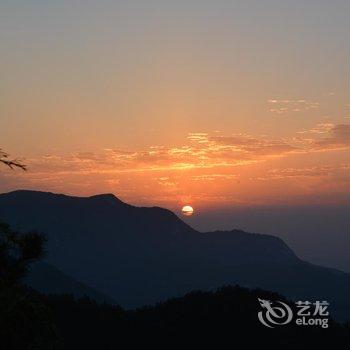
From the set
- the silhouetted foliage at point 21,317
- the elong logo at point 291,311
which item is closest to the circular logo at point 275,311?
the elong logo at point 291,311

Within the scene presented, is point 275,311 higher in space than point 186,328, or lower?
higher

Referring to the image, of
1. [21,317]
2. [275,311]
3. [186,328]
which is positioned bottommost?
[186,328]

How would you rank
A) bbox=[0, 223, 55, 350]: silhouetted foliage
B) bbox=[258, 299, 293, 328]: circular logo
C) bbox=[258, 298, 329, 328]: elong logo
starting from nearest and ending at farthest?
1. bbox=[0, 223, 55, 350]: silhouetted foliage
2. bbox=[258, 298, 329, 328]: elong logo
3. bbox=[258, 299, 293, 328]: circular logo

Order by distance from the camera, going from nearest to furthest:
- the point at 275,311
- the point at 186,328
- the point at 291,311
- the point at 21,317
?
the point at 21,317 → the point at 291,311 → the point at 275,311 → the point at 186,328

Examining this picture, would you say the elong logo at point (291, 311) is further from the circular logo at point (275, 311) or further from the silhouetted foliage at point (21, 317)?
the silhouetted foliage at point (21, 317)

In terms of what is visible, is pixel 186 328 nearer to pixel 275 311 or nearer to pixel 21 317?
pixel 275 311

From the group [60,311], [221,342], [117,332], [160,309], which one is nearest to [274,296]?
[221,342]

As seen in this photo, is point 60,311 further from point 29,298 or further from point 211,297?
point 29,298

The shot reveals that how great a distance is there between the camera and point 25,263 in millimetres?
8734

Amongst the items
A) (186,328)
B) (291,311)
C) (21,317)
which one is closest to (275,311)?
(291,311)

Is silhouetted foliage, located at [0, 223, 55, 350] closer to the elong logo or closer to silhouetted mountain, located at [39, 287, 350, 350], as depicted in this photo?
the elong logo

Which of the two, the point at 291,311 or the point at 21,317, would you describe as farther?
the point at 291,311

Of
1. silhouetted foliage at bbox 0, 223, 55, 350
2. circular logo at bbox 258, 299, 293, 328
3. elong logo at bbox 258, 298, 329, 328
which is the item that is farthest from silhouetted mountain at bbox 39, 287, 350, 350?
silhouetted foliage at bbox 0, 223, 55, 350

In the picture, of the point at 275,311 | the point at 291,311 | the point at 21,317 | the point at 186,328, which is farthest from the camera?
the point at 186,328
